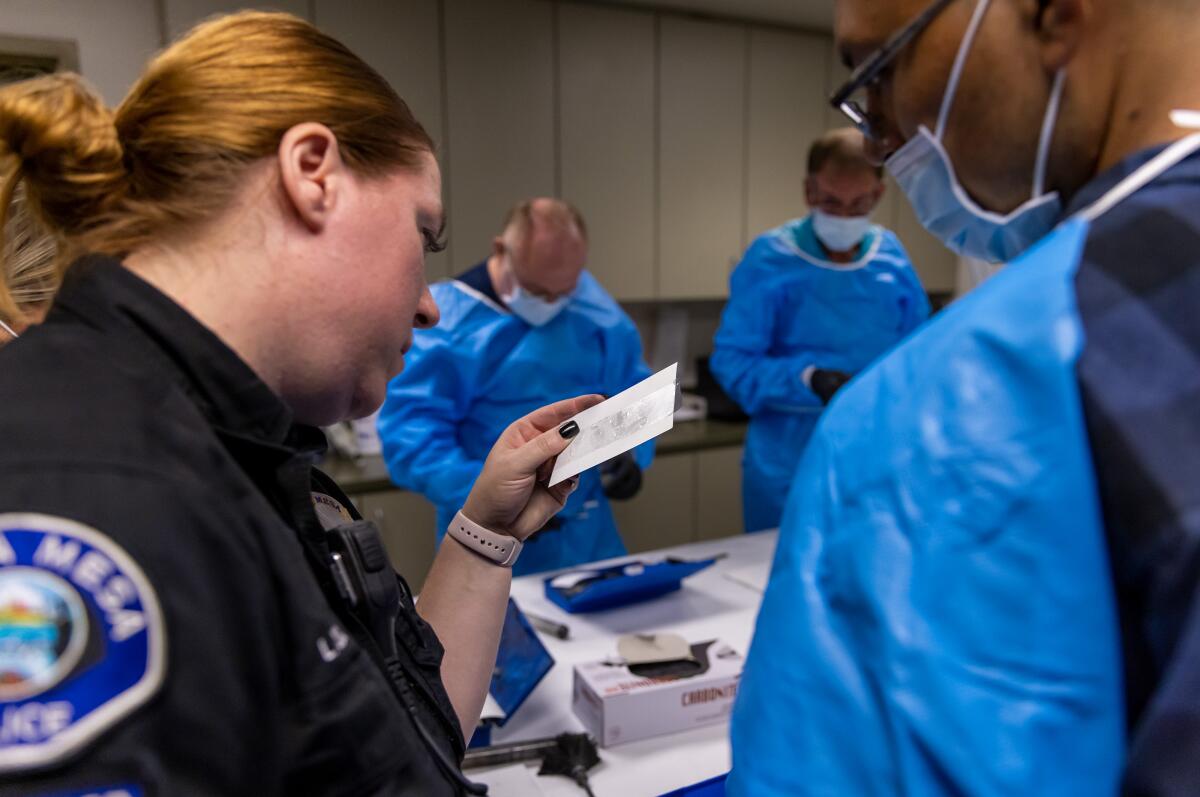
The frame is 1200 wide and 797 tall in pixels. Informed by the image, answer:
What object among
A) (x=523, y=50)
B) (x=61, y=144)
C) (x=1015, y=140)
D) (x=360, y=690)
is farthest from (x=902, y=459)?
(x=523, y=50)

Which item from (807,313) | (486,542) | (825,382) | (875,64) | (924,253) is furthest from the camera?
(924,253)

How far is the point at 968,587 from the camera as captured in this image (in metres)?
0.38

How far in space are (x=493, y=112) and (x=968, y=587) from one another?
2989 mm

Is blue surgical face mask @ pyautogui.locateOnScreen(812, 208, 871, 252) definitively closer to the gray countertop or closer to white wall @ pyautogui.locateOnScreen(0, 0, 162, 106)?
the gray countertop

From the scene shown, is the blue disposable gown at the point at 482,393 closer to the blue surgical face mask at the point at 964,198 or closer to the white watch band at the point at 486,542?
the white watch band at the point at 486,542

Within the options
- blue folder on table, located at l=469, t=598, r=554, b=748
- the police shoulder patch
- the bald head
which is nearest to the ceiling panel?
the bald head

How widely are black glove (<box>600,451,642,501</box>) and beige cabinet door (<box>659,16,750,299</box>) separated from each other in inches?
61.0

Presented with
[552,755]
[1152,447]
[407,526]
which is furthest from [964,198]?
[407,526]

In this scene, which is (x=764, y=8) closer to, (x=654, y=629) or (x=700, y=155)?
(x=700, y=155)

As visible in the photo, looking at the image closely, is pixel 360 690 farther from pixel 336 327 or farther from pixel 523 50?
pixel 523 50

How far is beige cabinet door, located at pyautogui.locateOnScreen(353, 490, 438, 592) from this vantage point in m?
2.68

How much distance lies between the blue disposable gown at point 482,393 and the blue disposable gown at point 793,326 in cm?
54

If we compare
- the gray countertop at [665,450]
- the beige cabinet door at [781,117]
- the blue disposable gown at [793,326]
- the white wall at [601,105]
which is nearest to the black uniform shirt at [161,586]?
the blue disposable gown at [793,326]

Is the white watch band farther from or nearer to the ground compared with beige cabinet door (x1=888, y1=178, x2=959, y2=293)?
nearer to the ground
